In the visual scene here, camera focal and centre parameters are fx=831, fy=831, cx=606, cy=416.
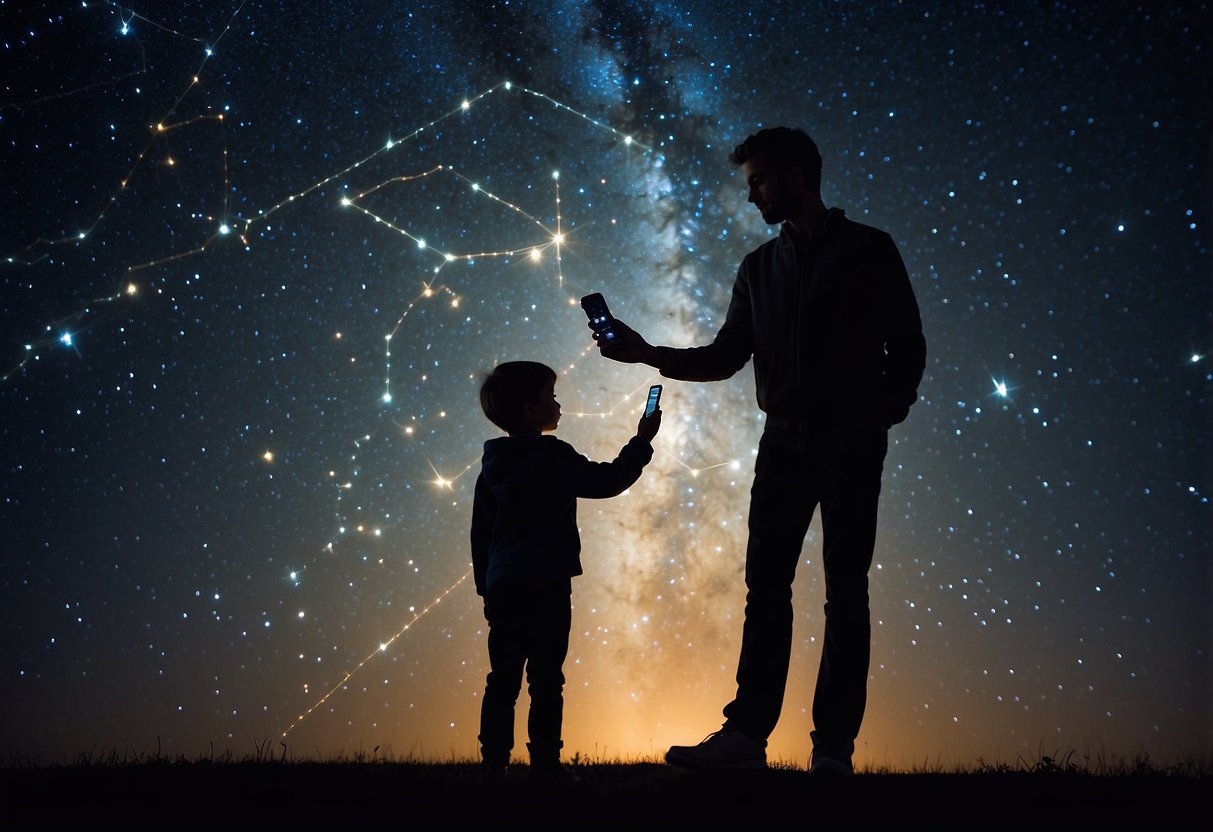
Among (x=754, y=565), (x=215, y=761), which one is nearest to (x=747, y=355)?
(x=754, y=565)

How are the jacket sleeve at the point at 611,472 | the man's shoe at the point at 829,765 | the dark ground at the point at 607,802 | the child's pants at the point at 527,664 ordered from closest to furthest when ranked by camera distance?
the dark ground at the point at 607,802 → the man's shoe at the point at 829,765 → the child's pants at the point at 527,664 → the jacket sleeve at the point at 611,472

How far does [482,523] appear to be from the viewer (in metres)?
2.59

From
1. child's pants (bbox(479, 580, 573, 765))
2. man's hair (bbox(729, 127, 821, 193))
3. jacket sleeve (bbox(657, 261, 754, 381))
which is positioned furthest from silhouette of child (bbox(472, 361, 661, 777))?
man's hair (bbox(729, 127, 821, 193))

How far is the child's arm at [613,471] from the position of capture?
7.98ft

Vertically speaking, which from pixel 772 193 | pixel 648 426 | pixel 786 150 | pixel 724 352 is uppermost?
pixel 786 150

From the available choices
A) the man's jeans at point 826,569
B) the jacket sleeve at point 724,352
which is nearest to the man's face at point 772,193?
the jacket sleeve at point 724,352

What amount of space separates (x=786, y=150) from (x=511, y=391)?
1077 millimetres

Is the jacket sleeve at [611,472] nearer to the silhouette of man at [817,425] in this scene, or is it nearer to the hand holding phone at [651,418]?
the hand holding phone at [651,418]

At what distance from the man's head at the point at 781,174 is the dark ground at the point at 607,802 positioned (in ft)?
4.98

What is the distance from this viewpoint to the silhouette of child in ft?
7.66

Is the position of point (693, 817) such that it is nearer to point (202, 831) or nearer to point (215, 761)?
point (202, 831)

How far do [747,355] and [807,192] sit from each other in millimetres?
508

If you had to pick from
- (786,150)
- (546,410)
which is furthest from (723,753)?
(786,150)

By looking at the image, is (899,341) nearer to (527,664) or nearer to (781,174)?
(781,174)
